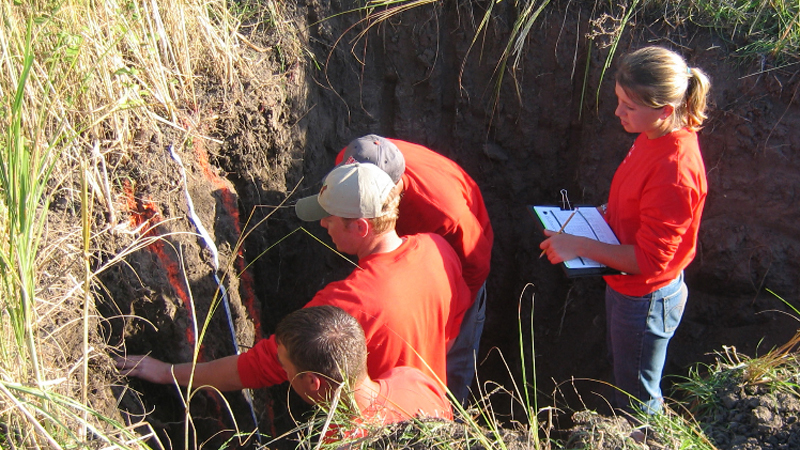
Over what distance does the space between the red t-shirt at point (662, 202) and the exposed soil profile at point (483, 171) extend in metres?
0.68

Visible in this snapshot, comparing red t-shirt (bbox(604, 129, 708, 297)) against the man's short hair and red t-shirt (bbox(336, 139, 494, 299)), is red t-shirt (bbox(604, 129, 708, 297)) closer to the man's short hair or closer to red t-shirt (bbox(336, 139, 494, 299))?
red t-shirt (bbox(336, 139, 494, 299))

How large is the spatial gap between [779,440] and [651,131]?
3.89 ft

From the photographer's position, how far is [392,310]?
7.22ft

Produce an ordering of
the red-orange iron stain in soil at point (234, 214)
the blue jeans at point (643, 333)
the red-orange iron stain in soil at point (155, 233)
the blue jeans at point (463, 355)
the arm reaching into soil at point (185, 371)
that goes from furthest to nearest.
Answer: the blue jeans at point (463, 355)
the red-orange iron stain in soil at point (234, 214)
the blue jeans at point (643, 333)
the red-orange iron stain in soil at point (155, 233)
the arm reaching into soil at point (185, 371)

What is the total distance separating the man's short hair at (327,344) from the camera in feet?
6.19

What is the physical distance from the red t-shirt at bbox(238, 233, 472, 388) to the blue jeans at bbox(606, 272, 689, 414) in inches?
33.2

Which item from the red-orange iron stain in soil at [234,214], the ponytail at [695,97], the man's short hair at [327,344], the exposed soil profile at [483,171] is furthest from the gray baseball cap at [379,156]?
the ponytail at [695,97]

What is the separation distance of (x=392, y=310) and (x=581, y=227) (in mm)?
1082

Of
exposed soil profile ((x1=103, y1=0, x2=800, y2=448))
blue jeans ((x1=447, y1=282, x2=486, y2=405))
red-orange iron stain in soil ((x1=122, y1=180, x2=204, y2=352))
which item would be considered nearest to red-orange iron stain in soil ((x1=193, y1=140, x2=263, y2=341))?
exposed soil profile ((x1=103, y1=0, x2=800, y2=448))

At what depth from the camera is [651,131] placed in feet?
8.01

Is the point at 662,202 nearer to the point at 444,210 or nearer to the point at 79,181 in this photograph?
Answer: the point at 444,210

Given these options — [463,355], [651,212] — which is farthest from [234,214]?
[651,212]

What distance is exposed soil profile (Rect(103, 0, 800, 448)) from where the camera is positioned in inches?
110

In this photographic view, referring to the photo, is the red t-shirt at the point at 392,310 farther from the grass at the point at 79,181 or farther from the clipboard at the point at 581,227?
the clipboard at the point at 581,227
